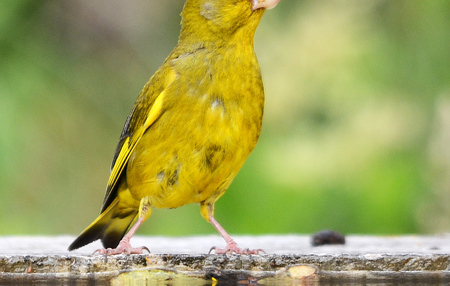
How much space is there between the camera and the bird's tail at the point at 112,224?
3672 mm

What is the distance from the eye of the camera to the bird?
10.3 ft

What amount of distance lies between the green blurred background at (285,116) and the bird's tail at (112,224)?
1493 millimetres

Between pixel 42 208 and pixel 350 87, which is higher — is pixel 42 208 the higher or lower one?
the lower one

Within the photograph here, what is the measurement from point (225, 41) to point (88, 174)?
369cm

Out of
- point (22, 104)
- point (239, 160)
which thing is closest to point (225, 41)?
point (239, 160)

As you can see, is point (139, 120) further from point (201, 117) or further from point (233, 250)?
point (233, 250)

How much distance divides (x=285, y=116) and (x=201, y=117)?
2.65m

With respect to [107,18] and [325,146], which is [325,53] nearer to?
[325,146]

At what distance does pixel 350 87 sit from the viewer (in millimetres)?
5703

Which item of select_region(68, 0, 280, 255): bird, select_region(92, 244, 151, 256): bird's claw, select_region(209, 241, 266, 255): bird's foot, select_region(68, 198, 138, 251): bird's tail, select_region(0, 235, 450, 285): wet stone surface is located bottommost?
select_region(0, 235, 450, 285): wet stone surface

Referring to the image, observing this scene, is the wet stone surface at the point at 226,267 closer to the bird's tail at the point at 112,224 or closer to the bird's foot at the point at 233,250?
the bird's foot at the point at 233,250

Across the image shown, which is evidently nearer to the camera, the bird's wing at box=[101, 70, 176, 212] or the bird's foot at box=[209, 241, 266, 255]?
the bird's foot at box=[209, 241, 266, 255]

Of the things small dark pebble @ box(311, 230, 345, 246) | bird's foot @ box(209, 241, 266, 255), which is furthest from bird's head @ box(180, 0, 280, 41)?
small dark pebble @ box(311, 230, 345, 246)

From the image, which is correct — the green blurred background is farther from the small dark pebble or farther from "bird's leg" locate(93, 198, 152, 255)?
"bird's leg" locate(93, 198, 152, 255)
